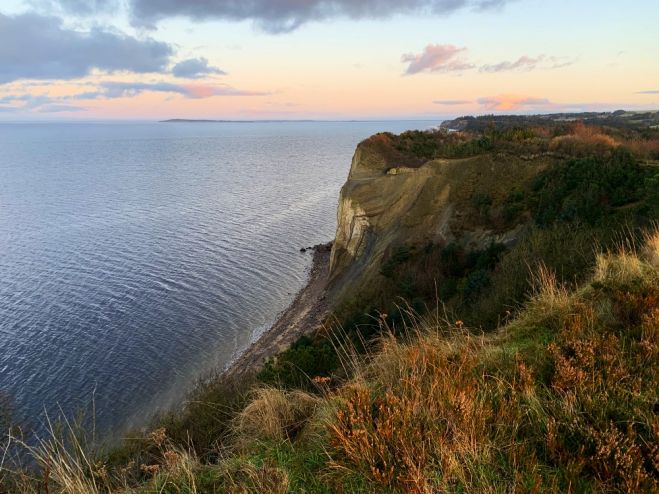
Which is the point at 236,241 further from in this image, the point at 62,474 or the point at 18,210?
the point at 62,474

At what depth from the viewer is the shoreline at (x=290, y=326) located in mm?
24859

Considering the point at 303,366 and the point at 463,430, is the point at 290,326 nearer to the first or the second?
the point at 303,366

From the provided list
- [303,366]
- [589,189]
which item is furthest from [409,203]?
[303,366]

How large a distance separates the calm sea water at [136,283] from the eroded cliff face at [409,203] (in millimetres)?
7262

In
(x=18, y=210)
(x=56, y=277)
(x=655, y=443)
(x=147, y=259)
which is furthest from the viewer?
(x=18, y=210)

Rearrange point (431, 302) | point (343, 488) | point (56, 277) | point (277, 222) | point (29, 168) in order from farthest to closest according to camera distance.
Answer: point (29, 168) < point (277, 222) < point (56, 277) < point (431, 302) < point (343, 488)

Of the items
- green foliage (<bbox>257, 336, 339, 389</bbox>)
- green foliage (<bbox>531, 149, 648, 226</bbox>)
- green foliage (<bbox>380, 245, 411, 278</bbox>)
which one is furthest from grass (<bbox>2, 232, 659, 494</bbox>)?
green foliage (<bbox>380, 245, 411, 278</bbox>)

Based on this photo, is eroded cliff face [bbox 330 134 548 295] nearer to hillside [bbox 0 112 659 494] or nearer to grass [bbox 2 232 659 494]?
hillside [bbox 0 112 659 494]

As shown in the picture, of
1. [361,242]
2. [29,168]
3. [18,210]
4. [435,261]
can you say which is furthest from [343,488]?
[29,168]

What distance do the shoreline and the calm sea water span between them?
3.32 feet

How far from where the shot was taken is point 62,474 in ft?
13.4

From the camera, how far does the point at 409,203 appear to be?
30750 millimetres

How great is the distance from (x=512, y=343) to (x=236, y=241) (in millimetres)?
41240

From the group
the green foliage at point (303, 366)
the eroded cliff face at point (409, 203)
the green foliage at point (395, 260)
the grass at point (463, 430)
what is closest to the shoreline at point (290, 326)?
the eroded cliff face at point (409, 203)
